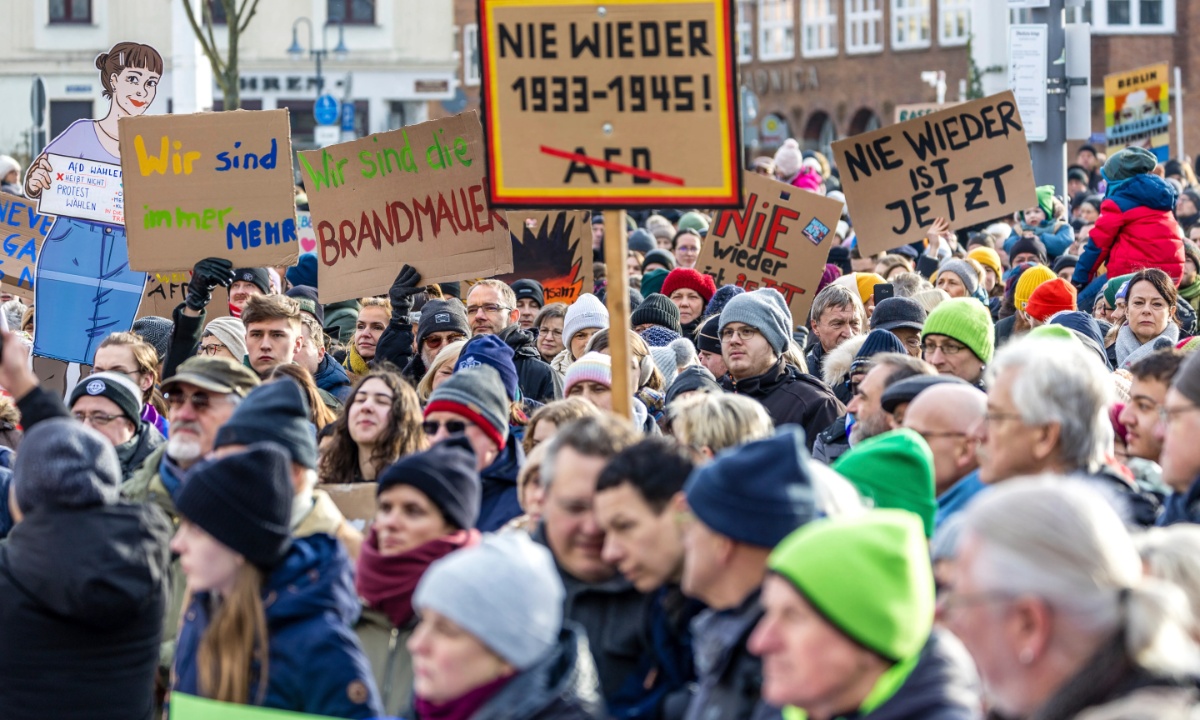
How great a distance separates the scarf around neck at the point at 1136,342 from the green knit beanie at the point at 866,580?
5.82m

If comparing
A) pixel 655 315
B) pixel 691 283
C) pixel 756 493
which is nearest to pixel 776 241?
pixel 691 283

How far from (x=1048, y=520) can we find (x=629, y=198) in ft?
7.53

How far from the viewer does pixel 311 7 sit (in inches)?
1729

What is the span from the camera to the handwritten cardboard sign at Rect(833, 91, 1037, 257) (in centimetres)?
1033

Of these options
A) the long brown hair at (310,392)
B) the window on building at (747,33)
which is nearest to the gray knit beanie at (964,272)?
the long brown hair at (310,392)

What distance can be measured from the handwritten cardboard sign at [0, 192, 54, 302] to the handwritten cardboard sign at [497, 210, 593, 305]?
113 inches

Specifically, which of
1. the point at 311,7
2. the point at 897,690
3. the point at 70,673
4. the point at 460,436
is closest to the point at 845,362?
the point at 460,436

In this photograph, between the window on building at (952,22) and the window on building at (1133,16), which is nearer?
the window on building at (1133,16)

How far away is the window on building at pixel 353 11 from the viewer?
1737 inches

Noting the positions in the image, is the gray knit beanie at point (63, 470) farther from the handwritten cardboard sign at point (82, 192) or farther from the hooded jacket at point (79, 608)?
the handwritten cardboard sign at point (82, 192)

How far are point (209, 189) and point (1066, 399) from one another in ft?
16.7

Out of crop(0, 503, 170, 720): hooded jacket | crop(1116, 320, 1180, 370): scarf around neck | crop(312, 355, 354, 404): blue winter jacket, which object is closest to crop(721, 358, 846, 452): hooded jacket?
crop(312, 355, 354, 404): blue winter jacket

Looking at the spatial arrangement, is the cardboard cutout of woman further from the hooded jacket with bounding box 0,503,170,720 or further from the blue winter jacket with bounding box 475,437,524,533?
the hooded jacket with bounding box 0,503,170,720

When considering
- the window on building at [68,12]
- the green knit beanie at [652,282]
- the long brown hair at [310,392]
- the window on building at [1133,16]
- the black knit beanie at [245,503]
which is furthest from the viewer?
the window on building at [1133,16]
